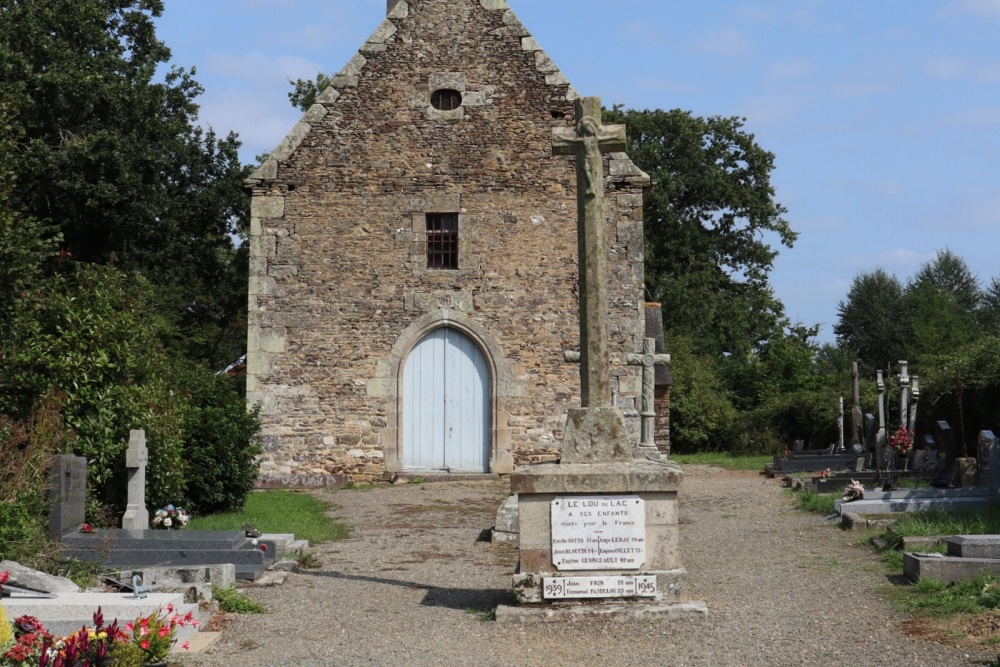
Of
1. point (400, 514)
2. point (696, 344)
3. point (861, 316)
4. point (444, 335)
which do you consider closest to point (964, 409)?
point (444, 335)

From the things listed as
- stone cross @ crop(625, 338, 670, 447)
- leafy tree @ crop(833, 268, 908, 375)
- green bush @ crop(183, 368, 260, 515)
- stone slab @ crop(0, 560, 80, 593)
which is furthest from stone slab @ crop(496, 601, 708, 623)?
leafy tree @ crop(833, 268, 908, 375)

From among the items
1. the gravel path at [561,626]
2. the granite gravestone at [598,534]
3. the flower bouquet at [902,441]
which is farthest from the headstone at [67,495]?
the flower bouquet at [902,441]

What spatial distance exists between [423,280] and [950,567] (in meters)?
10.6

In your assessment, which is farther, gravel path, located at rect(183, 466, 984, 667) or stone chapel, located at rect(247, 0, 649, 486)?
stone chapel, located at rect(247, 0, 649, 486)

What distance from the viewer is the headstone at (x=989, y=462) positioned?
37.7 feet

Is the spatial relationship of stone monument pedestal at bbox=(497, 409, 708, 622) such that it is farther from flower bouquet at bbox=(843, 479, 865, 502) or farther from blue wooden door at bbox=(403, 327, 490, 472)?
blue wooden door at bbox=(403, 327, 490, 472)

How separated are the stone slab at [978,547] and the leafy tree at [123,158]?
15252mm

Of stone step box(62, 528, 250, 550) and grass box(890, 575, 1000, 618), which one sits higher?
stone step box(62, 528, 250, 550)

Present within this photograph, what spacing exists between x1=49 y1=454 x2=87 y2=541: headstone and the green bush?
8.36 ft

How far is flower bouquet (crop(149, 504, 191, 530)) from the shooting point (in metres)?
11.5

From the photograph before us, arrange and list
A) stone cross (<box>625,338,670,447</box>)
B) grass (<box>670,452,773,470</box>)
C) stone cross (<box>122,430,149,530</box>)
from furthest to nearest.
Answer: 1. grass (<box>670,452,773,470</box>)
2. stone cross (<box>625,338,670,447</box>)
3. stone cross (<box>122,430,149,530</box>)

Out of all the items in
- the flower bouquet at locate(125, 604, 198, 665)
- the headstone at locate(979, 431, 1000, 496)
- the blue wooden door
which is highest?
the blue wooden door

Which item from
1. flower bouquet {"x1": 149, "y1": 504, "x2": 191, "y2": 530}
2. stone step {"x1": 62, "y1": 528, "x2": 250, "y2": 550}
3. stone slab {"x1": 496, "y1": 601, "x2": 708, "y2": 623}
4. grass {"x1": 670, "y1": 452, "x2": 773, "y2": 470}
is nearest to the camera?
stone slab {"x1": 496, "y1": 601, "x2": 708, "y2": 623}

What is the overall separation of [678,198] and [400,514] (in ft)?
82.4
